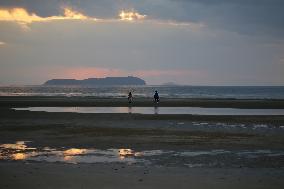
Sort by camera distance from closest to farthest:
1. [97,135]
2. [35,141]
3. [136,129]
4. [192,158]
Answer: [192,158] < [35,141] < [97,135] < [136,129]

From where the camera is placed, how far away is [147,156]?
1542 centimetres

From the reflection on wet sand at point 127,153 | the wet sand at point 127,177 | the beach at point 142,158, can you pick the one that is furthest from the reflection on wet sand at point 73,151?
the wet sand at point 127,177

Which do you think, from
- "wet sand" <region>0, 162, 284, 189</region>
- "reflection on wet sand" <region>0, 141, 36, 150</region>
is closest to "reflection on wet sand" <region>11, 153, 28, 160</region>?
"wet sand" <region>0, 162, 284, 189</region>

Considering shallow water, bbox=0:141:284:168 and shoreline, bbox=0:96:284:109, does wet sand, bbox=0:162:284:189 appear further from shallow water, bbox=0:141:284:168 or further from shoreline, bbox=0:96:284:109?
shoreline, bbox=0:96:284:109

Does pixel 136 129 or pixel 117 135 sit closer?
pixel 117 135

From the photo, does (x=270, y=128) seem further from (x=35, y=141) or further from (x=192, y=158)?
(x=35, y=141)

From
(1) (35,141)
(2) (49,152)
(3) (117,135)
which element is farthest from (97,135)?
(2) (49,152)

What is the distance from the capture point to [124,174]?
39.5 ft

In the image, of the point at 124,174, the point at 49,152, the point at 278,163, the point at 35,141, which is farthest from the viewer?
the point at 35,141

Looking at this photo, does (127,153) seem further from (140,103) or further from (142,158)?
(140,103)

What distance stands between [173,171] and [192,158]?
2.57m

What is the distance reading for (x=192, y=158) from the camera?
591 inches

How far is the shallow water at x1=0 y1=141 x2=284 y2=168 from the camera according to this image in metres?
14.2

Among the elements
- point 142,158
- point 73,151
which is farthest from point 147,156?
point 73,151
